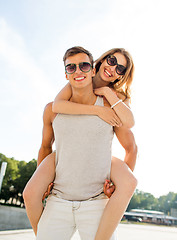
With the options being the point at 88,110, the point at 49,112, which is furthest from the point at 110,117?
the point at 49,112

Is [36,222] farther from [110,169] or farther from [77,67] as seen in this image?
[77,67]

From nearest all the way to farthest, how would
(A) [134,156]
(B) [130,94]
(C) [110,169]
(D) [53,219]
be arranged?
(D) [53,219], (C) [110,169], (A) [134,156], (B) [130,94]

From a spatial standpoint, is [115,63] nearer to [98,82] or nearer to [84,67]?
[98,82]

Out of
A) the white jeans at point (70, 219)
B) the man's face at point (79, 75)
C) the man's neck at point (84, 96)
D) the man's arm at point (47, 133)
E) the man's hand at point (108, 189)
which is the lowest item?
the white jeans at point (70, 219)

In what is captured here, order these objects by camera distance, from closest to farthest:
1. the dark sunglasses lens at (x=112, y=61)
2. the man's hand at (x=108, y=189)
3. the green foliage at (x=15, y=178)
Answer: the man's hand at (x=108, y=189) < the dark sunglasses lens at (x=112, y=61) < the green foliage at (x=15, y=178)

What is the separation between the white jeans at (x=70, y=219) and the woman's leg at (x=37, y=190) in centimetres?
8

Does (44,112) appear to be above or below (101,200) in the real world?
above

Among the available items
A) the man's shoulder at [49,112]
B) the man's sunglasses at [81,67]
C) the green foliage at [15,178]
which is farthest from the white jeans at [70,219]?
the green foliage at [15,178]

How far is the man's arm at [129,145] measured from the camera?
82.5 inches

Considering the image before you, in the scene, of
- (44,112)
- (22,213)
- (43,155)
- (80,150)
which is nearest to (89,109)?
(80,150)

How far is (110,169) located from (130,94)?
0.76 meters

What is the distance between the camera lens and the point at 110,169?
6.33 feet

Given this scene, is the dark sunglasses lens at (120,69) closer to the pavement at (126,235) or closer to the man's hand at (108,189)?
the man's hand at (108,189)

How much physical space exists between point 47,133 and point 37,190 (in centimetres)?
52
